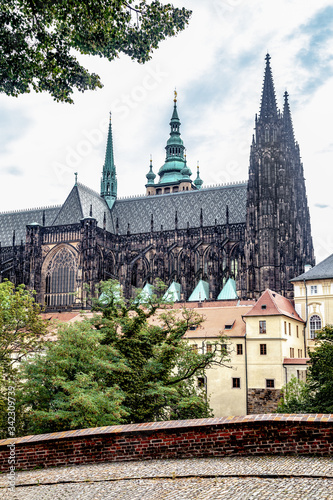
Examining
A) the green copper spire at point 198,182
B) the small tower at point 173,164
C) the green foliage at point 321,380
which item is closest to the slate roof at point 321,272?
the green foliage at point 321,380

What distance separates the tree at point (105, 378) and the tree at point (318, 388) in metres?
6.66

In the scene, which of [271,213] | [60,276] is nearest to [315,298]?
[271,213]

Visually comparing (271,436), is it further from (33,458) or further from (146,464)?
(33,458)

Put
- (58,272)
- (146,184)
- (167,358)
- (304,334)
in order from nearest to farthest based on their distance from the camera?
1. (167,358)
2. (304,334)
3. (58,272)
4. (146,184)

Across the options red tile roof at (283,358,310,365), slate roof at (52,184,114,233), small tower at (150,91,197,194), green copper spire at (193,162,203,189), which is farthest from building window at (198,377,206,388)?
green copper spire at (193,162,203,189)

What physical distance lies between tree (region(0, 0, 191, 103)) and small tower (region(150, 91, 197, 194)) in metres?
99.5

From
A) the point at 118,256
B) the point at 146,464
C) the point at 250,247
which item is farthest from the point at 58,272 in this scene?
the point at 146,464

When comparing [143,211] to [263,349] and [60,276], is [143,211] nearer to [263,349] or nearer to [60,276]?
[60,276]

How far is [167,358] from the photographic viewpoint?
27500 millimetres

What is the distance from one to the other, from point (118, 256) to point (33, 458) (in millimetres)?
58450

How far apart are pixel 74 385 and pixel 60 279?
46.4 metres

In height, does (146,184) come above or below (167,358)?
above

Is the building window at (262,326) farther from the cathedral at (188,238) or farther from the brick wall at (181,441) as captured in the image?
the brick wall at (181,441)

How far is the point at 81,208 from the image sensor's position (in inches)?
2822
